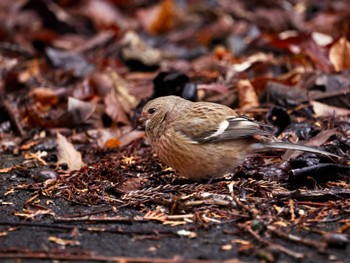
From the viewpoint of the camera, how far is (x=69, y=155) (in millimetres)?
5156

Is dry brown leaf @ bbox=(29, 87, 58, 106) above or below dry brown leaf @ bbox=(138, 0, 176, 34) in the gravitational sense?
below

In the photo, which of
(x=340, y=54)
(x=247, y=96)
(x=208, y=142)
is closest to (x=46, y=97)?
(x=247, y=96)

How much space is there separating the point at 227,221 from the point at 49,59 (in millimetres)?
5184

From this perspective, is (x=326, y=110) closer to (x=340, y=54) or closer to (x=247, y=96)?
(x=247, y=96)

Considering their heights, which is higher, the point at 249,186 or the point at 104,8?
the point at 104,8

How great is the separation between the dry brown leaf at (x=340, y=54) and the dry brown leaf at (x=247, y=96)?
1.00 meters

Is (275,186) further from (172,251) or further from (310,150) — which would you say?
(172,251)

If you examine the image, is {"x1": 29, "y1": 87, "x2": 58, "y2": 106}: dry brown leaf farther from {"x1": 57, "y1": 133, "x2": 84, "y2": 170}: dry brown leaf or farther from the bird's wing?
the bird's wing

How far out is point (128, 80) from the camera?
752 cm

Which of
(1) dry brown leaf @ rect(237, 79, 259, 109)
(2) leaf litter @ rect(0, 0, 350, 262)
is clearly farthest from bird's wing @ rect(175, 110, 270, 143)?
(1) dry brown leaf @ rect(237, 79, 259, 109)

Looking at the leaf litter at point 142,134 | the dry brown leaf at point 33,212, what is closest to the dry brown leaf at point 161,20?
the leaf litter at point 142,134

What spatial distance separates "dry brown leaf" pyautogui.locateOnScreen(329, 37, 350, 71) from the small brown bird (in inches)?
87.2

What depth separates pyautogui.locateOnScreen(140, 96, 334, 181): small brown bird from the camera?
4516 millimetres

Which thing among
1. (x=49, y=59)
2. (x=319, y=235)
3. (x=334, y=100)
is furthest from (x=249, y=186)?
(x=49, y=59)
